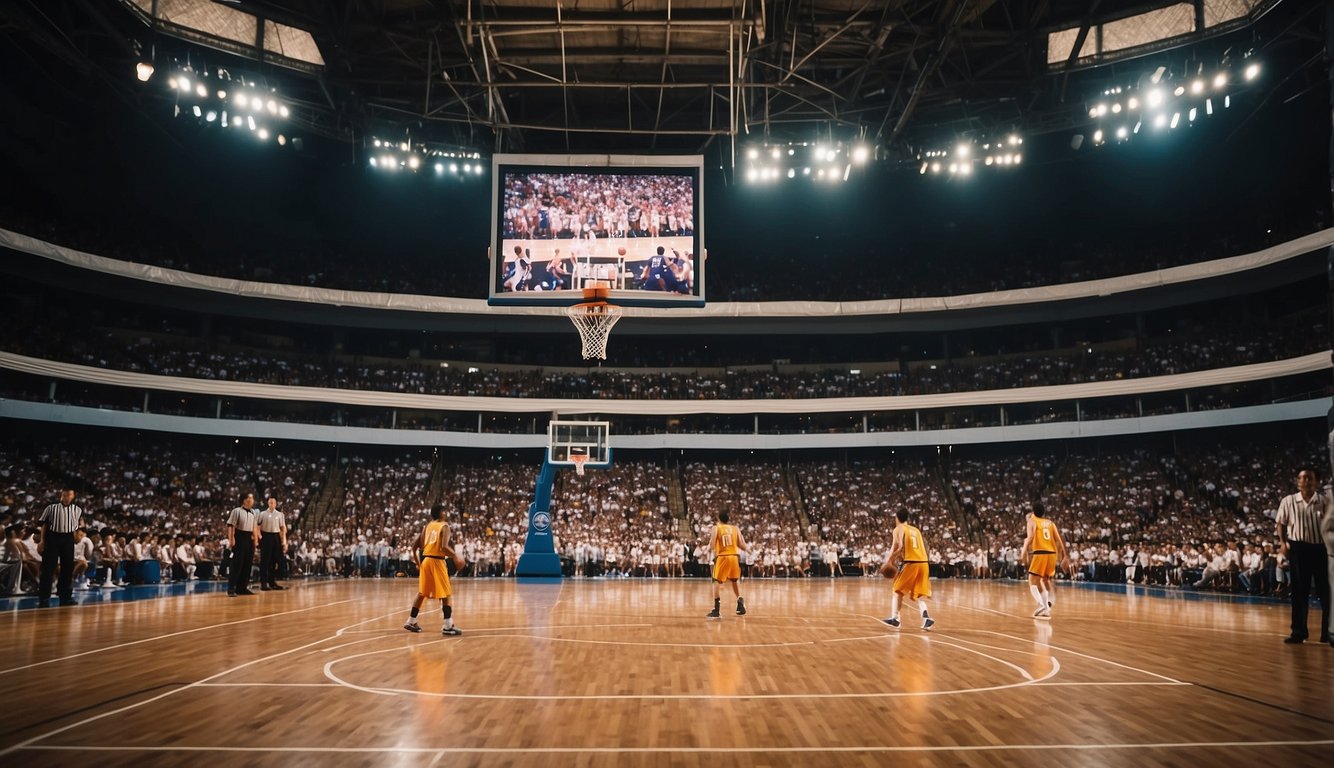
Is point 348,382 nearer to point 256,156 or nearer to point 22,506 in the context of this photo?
point 256,156

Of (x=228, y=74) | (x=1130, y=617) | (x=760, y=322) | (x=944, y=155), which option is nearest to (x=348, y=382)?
(x=228, y=74)

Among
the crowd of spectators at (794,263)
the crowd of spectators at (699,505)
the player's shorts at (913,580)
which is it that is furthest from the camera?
the crowd of spectators at (794,263)

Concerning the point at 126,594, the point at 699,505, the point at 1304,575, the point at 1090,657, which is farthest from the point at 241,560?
the point at 699,505

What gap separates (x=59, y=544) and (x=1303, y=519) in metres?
20.4

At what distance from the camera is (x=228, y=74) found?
26.1m

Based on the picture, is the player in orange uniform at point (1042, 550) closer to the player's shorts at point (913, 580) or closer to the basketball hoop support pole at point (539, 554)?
the player's shorts at point (913, 580)

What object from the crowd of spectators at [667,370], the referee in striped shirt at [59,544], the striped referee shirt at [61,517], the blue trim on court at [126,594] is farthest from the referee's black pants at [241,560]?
the crowd of spectators at [667,370]

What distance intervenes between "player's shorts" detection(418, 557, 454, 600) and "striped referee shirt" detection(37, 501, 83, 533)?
7665mm

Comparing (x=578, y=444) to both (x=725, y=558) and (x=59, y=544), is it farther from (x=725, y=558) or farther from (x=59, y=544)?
(x=59, y=544)

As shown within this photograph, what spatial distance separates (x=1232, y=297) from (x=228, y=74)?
39829mm

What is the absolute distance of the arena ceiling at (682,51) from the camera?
21.4m

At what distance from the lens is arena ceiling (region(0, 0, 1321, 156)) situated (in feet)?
70.2

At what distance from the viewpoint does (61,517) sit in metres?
15.6

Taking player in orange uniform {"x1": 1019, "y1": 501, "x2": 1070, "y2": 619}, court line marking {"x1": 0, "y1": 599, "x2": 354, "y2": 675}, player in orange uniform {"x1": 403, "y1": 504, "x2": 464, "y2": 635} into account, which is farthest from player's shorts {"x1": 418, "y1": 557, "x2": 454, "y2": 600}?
player in orange uniform {"x1": 1019, "y1": 501, "x2": 1070, "y2": 619}
